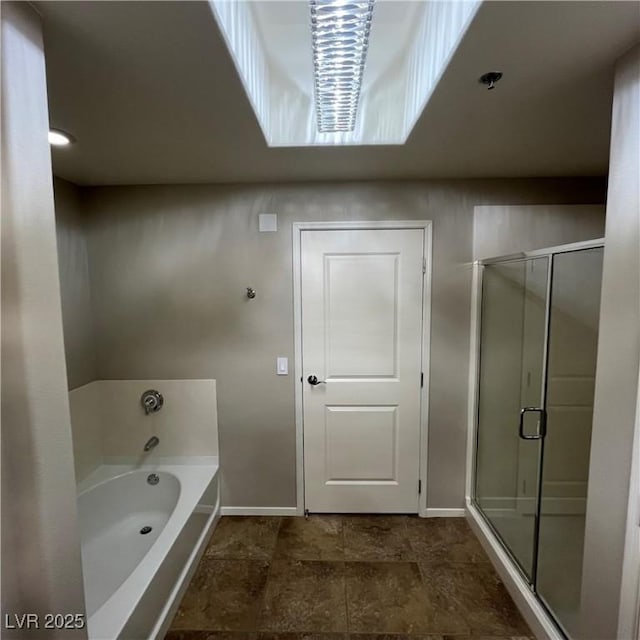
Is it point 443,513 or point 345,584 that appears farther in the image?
point 443,513

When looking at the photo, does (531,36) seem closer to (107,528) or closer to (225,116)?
(225,116)

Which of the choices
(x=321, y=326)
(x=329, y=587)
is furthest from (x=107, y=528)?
(x=321, y=326)

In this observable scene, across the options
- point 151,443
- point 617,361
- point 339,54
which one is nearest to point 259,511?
point 151,443

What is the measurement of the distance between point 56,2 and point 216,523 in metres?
2.65

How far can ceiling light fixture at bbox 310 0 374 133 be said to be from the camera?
0.96 metres

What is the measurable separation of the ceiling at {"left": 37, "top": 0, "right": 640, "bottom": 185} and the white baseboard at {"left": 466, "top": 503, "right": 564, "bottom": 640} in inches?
86.7

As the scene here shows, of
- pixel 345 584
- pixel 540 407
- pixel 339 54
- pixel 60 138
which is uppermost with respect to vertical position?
pixel 339 54

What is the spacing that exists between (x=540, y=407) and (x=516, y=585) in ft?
3.02

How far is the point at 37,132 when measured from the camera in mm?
855

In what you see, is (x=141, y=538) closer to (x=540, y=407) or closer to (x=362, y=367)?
(x=362, y=367)

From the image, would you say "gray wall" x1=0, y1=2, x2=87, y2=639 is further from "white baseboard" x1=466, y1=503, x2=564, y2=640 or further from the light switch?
"white baseboard" x1=466, y1=503, x2=564, y2=640

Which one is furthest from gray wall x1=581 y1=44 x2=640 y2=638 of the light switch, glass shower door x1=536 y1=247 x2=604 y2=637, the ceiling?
the light switch

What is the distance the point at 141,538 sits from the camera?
2.12 m

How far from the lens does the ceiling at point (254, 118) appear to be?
882mm
